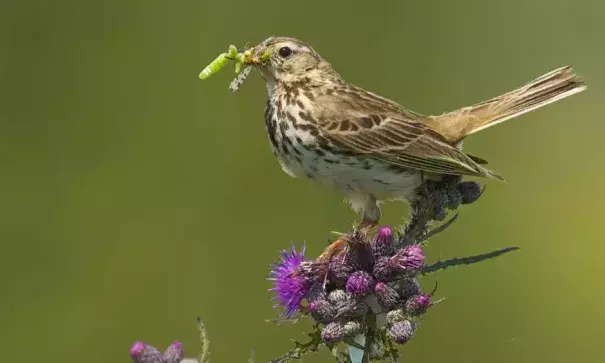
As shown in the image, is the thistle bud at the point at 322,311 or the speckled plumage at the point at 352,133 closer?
the thistle bud at the point at 322,311

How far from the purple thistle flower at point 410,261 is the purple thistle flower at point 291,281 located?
0.43 metres

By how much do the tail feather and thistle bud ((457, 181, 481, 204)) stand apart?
2.76 ft

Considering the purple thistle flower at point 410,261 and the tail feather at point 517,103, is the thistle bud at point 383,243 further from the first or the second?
the tail feather at point 517,103

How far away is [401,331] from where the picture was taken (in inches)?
149

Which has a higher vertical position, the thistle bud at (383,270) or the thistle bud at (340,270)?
the thistle bud at (340,270)

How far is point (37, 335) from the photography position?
8.34 metres

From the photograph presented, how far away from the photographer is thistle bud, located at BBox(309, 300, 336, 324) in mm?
3943

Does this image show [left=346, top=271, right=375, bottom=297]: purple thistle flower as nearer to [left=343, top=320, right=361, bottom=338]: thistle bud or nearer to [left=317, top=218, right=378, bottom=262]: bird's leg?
[left=343, top=320, right=361, bottom=338]: thistle bud

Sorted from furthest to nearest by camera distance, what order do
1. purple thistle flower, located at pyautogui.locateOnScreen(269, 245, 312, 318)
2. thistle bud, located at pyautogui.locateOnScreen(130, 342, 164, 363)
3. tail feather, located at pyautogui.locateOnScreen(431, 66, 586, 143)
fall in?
tail feather, located at pyautogui.locateOnScreen(431, 66, 586, 143)
purple thistle flower, located at pyautogui.locateOnScreen(269, 245, 312, 318)
thistle bud, located at pyautogui.locateOnScreen(130, 342, 164, 363)

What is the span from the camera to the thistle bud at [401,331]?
148 inches

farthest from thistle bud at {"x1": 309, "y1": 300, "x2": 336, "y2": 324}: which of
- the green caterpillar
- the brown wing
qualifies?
the green caterpillar

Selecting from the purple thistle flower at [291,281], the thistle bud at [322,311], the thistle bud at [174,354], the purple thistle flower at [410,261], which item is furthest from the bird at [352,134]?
the thistle bud at [174,354]

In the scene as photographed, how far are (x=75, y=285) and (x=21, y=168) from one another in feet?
4.03

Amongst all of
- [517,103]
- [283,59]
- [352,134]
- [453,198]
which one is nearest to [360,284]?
[453,198]
